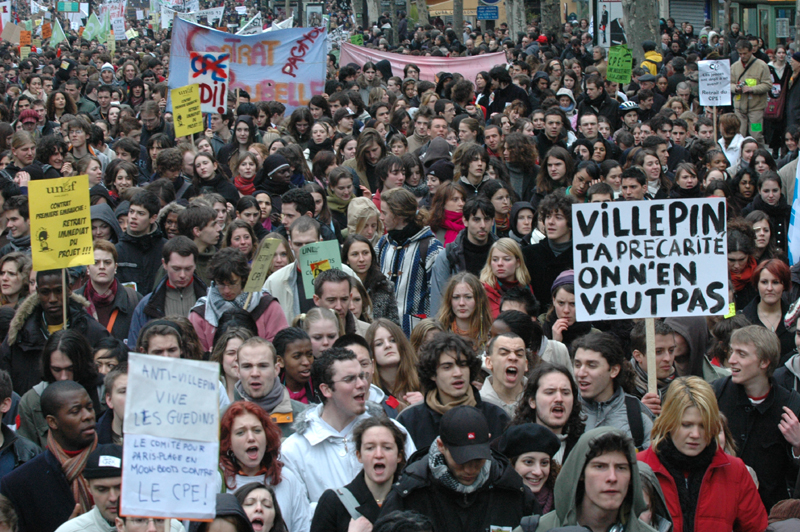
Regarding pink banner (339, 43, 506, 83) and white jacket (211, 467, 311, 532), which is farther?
pink banner (339, 43, 506, 83)

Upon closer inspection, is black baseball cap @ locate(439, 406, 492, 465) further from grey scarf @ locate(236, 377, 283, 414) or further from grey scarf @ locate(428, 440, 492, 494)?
grey scarf @ locate(236, 377, 283, 414)

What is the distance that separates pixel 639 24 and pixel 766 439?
1875 centimetres

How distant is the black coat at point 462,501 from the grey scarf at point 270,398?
132cm

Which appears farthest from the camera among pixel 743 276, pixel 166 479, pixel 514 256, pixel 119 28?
pixel 119 28

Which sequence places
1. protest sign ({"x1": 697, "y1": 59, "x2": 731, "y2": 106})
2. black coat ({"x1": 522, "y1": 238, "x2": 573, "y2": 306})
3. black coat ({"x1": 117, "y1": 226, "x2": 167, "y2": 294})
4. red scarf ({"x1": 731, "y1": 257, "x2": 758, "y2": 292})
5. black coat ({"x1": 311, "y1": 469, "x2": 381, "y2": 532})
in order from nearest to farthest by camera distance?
black coat ({"x1": 311, "y1": 469, "x2": 381, "y2": 532}) < black coat ({"x1": 522, "y1": 238, "x2": 573, "y2": 306}) < red scarf ({"x1": 731, "y1": 257, "x2": 758, "y2": 292}) < black coat ({"x1": 117, "y1": 226, "x2": 167, "y2": 294}) < protest sign ({"x1": 697, "y1": 59, "x2": 731, "y2": 106})

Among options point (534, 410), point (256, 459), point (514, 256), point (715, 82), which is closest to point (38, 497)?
point (256, 459)

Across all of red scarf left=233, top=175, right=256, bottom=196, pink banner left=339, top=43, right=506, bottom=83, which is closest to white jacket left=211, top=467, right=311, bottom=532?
red scarf left=233, top=175, right=256, bottom=196

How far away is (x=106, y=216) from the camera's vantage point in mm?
8250

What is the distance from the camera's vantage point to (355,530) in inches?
159

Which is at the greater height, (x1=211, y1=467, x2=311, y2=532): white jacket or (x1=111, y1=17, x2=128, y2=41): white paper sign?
(x1=111, y1=17, x2=128, y2=41): white paper sign

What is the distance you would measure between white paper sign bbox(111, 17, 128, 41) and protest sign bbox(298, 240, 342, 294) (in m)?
27.4

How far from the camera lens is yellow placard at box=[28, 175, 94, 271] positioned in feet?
20.9

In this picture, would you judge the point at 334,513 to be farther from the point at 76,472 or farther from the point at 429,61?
the point at 429,61

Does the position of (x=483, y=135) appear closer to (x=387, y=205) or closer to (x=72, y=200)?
(x=387, y=205)
